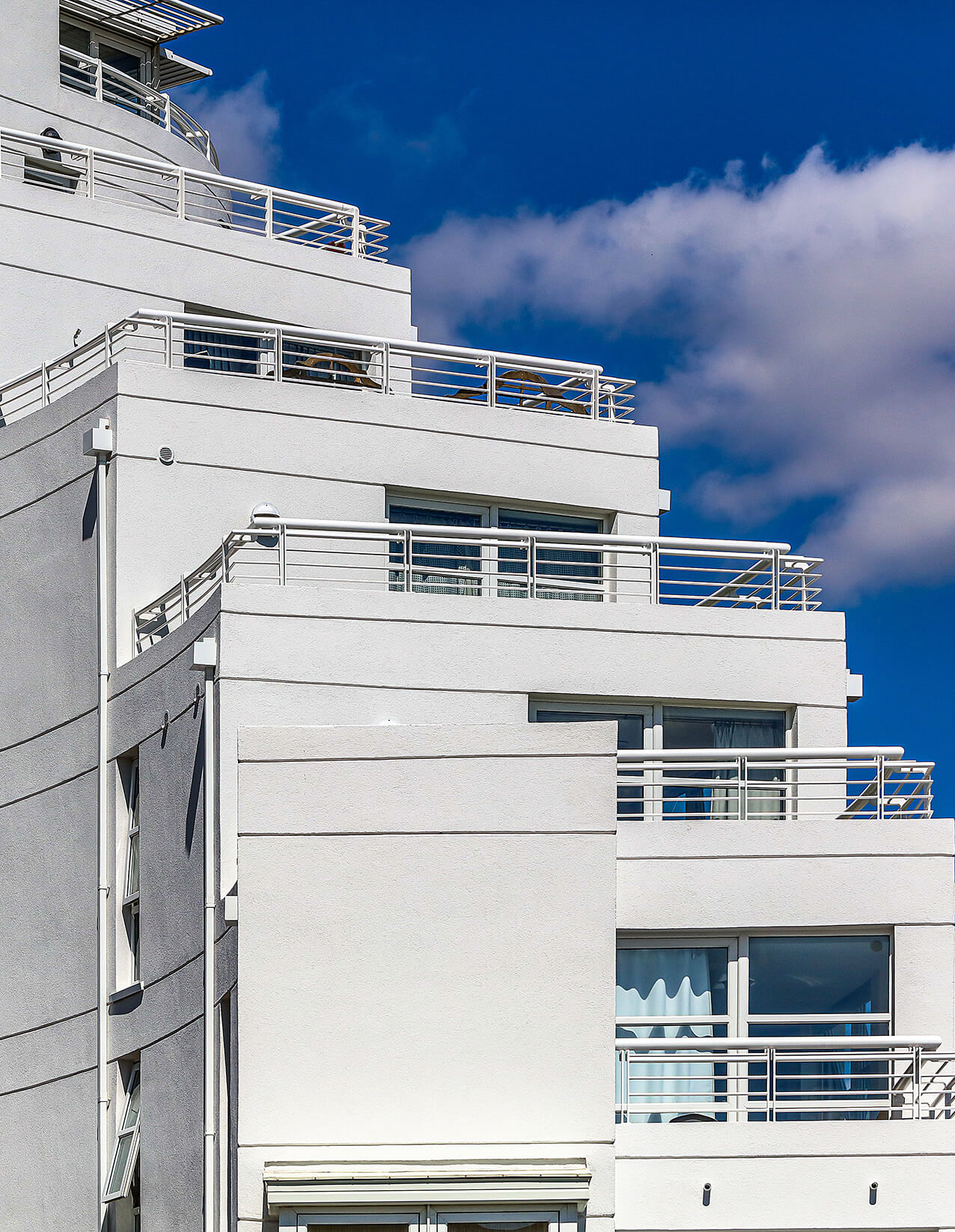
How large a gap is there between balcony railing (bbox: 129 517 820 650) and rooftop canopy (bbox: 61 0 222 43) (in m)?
14.5

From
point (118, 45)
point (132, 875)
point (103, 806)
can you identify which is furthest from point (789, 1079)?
point (118, 45)

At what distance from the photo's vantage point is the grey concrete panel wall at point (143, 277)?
85.7 ft

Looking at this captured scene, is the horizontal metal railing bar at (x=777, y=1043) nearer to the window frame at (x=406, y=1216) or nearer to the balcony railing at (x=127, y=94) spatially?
the window frame at (x=406, y=1216)

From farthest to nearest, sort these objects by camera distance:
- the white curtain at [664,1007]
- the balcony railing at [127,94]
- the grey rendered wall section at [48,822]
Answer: the balcony railing at [127,94] < the grey rendered wall section at [48,822] < the white curtain at [664,1007]

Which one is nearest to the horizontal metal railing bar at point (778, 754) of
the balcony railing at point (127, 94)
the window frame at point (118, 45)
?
the balcony railing at point (127, 94)

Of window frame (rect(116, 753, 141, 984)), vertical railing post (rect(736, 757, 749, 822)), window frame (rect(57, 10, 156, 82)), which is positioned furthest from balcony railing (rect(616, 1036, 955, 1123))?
window frame (rect(57, 10, 156, 82))

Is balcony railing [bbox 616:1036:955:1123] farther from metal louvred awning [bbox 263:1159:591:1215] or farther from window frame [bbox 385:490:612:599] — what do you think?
window frame [bbox 385:490:612:599]

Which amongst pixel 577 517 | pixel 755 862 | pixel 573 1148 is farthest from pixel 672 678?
pixel 573 1148

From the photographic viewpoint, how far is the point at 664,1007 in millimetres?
20047

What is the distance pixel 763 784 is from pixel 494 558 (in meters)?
5.39

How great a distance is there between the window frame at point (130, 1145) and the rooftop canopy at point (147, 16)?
791 inches

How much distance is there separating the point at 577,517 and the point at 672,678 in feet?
15.7

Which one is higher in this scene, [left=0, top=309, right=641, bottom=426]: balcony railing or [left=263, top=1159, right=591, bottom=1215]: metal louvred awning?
[left=0, top=309, right=641, bottom=426]: balcony railing

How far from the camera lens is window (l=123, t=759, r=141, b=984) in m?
21.8
